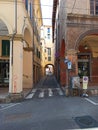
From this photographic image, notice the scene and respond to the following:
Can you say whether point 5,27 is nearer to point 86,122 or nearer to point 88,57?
point 88,57

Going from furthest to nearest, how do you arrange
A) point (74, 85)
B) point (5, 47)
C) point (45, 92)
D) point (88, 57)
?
point (88, 57) → point (5, 47) → point (45, 92) → point (74, 85)

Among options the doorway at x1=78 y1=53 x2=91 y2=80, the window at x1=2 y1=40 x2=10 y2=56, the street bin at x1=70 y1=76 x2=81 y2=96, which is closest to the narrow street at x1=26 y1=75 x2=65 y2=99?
the street bin at x1=70 y1=76 x2=81 y2=96

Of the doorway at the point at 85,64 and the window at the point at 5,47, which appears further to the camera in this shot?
the doorway at the point at 85,64

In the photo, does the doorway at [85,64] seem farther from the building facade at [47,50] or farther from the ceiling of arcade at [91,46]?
the building facade at [47,50]

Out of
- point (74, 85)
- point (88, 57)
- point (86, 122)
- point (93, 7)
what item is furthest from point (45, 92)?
point (86, 122)

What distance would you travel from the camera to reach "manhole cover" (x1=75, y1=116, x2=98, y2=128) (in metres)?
9.14

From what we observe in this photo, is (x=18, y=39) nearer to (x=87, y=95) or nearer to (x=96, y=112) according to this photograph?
(x=87, y=95)

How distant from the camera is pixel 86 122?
9648 millimetres

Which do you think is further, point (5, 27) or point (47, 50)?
point (47, 50)

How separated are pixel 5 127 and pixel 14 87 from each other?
880 cm

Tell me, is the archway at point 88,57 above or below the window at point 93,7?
below

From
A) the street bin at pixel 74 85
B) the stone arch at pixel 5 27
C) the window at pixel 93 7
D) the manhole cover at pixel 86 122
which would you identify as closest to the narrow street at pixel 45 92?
the street bin at pixel 74 85

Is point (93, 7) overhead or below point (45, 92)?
overhead

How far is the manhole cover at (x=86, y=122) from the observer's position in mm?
9137
